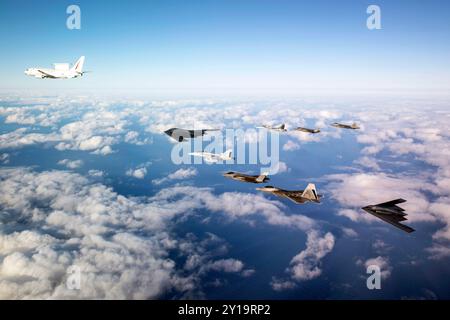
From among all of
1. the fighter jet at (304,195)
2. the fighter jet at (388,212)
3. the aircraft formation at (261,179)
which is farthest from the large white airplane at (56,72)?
the fighter jet at (388,212)

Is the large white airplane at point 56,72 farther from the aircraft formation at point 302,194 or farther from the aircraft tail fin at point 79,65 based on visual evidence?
the aircraft formation at point 302,194

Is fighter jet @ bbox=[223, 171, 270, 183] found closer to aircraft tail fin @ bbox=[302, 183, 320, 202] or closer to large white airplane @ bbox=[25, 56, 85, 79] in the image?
aircraft tail fin @ bbox=[302, 183, 320, 202]

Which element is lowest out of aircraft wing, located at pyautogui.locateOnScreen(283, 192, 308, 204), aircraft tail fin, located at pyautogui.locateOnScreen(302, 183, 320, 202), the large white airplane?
aircraft wing, located at pyautogui.locateOnScreen(283, 192, 308, 204)

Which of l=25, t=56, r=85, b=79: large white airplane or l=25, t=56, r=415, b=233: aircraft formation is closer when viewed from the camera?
l=25, t=56, r=415, b=233: aircraft formation

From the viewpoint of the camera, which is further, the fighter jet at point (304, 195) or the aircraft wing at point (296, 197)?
the aircraft wing at point (296, 197)

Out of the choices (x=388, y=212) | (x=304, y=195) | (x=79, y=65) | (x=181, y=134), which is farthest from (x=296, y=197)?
(x=79, y=65)

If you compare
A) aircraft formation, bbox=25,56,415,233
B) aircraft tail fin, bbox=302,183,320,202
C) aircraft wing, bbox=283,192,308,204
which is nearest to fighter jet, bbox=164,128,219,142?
aircraft formation, bbox=25,56,415,233

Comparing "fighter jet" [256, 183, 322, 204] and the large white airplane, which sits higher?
the large white airplane

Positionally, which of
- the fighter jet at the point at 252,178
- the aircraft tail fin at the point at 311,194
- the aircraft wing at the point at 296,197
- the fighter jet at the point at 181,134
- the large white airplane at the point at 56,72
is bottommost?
the aircraft wing at the point at 296,197

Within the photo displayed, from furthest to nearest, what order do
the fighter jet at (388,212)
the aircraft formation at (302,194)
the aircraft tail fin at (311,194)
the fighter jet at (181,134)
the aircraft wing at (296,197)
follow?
the fighter jet at (181,134)
the aircraft wing at (296,197)
the aircraft tail fin at (311,194)
the aircraft formation at (302,194)
the fighter jet at (388,212)

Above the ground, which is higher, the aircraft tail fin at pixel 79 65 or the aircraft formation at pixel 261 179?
the aircraft tail fin at pixel 79 65

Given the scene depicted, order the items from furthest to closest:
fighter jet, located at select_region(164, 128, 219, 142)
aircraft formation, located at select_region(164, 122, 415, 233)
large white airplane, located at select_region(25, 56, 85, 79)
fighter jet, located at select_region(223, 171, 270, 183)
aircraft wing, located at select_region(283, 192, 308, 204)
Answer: large white airplane, located at select_region(25, 56, 85, 79), fighter jet, located at select_region(164, 128, 219, 142), fighter jet, located at select_region(223, 171, 270, 183), aircraft wing, located at select_region(283, 192, 308, 204), aircraft formation, located at select_region(164, 122, 415, 233)

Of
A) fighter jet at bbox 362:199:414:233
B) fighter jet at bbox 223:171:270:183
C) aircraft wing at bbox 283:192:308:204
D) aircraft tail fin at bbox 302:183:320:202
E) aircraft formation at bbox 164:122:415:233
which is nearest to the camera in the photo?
fighter jet at bbox 362:199:414:233

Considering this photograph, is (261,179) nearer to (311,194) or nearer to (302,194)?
(302,194)
